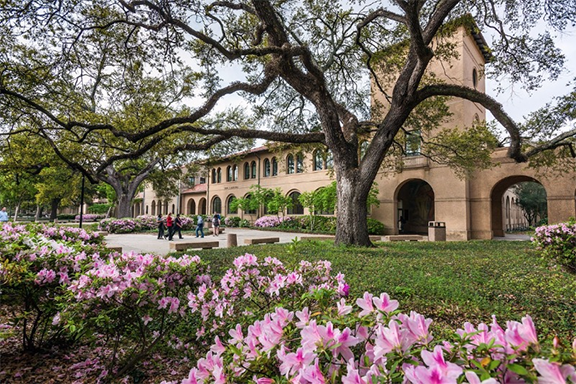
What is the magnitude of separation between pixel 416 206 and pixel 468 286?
20.8m

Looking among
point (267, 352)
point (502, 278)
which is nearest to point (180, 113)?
point (502, 278)

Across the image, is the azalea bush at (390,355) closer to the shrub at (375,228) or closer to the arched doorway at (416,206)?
the shrub at (375,228)

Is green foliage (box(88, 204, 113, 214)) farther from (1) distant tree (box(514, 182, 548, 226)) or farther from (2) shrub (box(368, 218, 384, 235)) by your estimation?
(1) distant tree (box(514, 182, 548, 226))

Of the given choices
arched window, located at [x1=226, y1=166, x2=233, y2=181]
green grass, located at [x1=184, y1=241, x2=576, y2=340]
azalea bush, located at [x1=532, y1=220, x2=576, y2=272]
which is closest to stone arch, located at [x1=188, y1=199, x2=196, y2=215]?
arched window, located at [x1=226, y1=166, x2=233, y2=181]

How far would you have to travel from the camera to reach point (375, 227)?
21.0m

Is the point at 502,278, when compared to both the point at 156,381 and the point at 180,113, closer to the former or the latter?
the point at 156,381

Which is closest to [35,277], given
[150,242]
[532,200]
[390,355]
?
[390,355]

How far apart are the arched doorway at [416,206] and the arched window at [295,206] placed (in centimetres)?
844

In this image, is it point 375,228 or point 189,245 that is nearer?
point 189,245

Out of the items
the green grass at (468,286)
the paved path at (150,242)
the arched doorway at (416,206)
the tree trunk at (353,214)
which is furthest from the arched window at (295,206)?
the green grass at (468,286)

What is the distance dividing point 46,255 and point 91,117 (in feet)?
31.0

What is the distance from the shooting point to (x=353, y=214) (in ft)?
34.9

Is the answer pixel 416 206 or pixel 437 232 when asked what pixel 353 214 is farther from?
pixel 416 206

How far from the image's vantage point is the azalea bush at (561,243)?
249 inches
